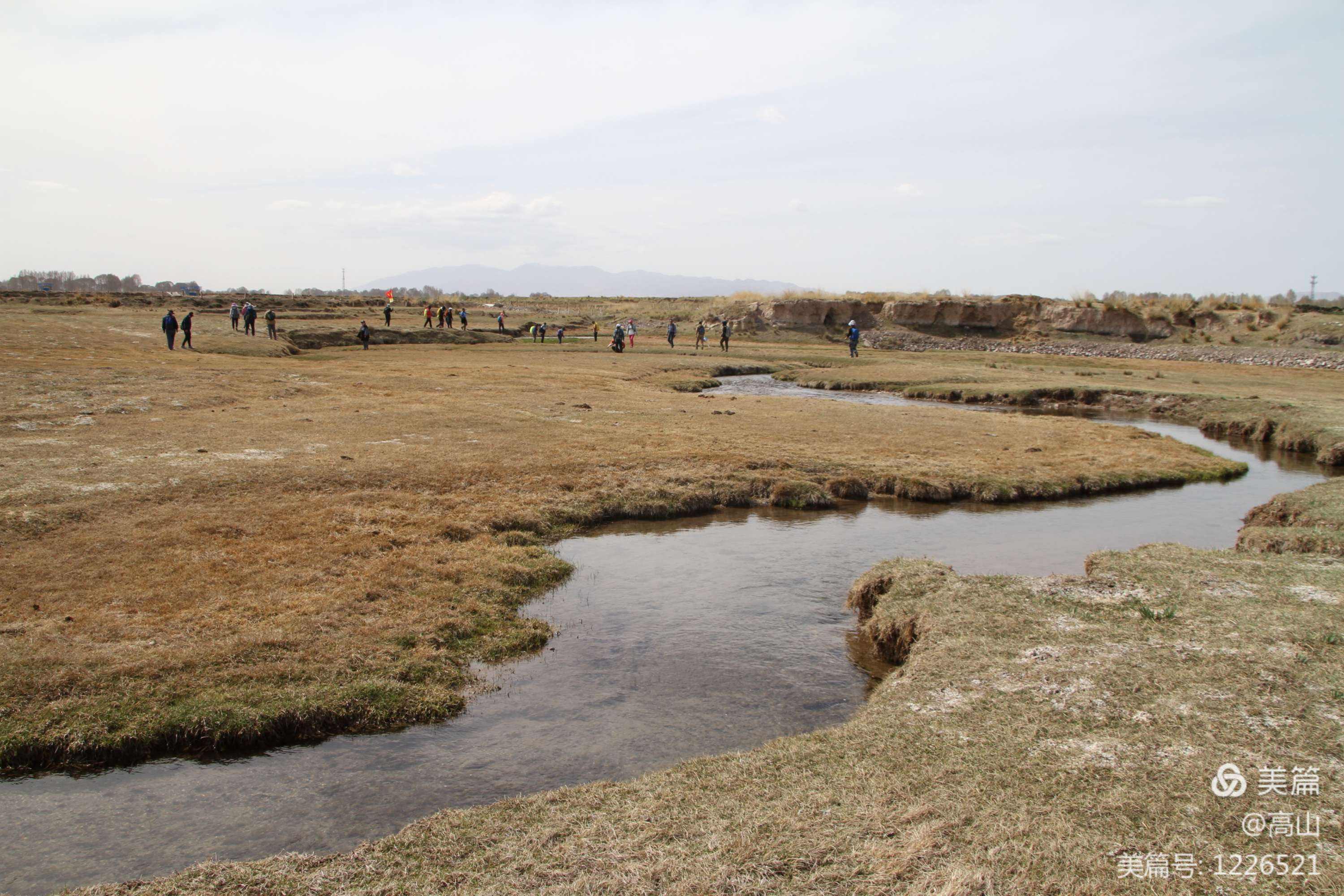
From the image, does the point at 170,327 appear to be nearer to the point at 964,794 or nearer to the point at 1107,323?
the point at 964,794

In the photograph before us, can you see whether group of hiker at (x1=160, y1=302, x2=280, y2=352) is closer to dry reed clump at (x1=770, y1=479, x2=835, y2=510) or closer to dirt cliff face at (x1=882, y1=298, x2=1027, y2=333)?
dry reed clump at (x1=770, y1=479, x2=835, y2=510)

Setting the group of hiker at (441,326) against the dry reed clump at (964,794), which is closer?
the dry reed clump at (964,794)

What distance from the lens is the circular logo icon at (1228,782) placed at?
748cm

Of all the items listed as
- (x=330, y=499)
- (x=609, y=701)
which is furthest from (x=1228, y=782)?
A: (x=330, y=499)

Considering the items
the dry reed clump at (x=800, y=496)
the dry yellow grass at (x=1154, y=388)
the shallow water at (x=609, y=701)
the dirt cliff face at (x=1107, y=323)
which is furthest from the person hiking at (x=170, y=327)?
the dirt cliff face at (x=1107, y=323)

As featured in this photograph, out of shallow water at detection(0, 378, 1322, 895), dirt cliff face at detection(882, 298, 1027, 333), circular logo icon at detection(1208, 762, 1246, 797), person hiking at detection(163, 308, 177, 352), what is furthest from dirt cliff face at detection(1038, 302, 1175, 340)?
circular logo icon at detection(1208, 762, 1246, 797)

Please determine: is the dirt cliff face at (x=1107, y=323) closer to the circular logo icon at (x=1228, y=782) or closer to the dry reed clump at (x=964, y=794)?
the dry reed clump at (x=964, y=794)

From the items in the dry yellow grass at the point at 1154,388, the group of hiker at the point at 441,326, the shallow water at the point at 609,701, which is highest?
the group of hiker at the point at 441,326

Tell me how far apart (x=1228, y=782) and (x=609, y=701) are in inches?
268

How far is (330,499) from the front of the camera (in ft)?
60.1

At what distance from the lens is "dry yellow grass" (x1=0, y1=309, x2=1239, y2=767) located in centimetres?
1047

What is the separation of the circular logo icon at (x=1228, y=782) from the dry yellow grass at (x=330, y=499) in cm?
829

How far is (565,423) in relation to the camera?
2919 cm

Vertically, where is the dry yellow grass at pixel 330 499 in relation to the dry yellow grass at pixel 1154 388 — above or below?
below
